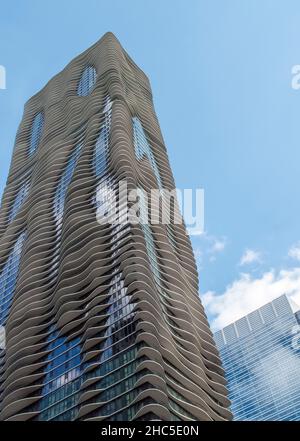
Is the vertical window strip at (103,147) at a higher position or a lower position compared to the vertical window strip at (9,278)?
higher

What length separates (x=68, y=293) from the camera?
12094 cm

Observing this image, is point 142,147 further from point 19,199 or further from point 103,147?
point 19,199

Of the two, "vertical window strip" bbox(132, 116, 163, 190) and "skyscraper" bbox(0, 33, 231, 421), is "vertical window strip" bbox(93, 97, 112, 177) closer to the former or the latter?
"skyscraper" bbox(0, 33, 231, 421)

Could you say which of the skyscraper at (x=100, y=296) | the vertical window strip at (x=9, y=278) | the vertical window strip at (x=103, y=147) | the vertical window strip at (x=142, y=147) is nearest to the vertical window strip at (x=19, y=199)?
the skyscraper at (x=100, y=296)

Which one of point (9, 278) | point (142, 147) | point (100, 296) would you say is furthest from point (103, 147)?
point (100, 296)

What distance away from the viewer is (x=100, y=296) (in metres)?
113

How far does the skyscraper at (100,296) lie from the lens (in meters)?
97.3

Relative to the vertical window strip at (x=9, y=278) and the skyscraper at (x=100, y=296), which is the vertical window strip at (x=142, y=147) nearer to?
the skyscraper at (x=100, y=296)

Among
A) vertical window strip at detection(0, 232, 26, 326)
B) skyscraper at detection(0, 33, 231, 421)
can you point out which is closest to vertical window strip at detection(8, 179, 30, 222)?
skyscraper at detection(0, 33, 231, 421)

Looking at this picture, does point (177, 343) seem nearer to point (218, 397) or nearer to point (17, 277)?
point (218, 397)

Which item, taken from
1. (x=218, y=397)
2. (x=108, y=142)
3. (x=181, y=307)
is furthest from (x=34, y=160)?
(x=218, y=397)

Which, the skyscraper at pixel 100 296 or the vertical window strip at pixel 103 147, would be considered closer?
the skyscraper at pixel 100 296

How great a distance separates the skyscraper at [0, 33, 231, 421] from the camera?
319ft
